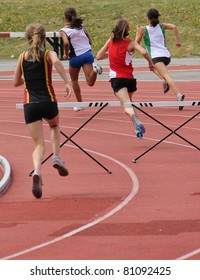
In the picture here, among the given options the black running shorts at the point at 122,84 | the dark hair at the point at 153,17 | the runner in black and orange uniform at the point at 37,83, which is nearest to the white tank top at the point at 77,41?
the dark hair at the point at 153,17

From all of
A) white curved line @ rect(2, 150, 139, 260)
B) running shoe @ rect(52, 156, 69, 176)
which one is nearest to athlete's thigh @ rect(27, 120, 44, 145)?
running shoe @ rect(52, 156, 69, 176)

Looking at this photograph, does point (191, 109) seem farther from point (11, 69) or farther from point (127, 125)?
point (11, 69)

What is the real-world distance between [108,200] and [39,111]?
1.24 m

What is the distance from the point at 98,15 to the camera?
159ft

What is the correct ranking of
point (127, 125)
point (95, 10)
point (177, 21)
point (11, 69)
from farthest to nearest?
point (95, 10) → point (177, 21) → point (11, 69) → point (127, 125)

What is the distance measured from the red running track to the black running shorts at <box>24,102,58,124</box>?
89cm

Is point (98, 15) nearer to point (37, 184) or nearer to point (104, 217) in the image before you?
point (37, 184)

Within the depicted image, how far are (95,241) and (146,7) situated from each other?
38.7 meters

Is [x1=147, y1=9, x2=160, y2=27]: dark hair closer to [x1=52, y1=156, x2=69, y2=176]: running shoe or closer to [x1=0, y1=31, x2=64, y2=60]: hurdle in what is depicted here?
[x1=52, y1=156, x2=69, y2=176]: running shoe

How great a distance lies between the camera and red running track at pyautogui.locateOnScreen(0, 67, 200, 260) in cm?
1030

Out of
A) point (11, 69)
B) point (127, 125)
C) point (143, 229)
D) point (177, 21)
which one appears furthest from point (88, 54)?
point (177, 21)

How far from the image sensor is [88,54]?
21.2 metres

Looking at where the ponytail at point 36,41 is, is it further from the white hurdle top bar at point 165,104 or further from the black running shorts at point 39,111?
the white hurdle top bar at point 165,104

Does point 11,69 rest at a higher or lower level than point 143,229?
lower
